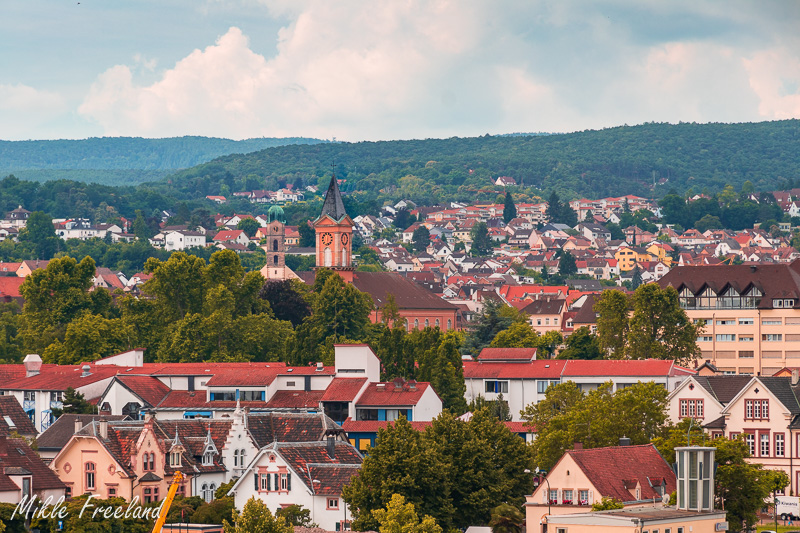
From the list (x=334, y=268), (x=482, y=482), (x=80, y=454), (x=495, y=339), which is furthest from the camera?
(x=334, y=268)

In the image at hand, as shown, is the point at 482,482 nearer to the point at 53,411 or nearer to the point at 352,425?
the point at 352,425

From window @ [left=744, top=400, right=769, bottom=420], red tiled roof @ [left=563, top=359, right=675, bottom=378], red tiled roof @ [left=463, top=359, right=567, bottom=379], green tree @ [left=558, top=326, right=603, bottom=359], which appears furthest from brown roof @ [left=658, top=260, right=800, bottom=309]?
window @ [left=744, top=400, right=769, bottom=420]

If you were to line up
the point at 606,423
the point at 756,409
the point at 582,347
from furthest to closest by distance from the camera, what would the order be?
the point at 582,347 → the point at 756,409 → the point at 606,423

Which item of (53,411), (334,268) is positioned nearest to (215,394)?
(53,411)

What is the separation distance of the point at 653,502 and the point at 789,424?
18.8 metres

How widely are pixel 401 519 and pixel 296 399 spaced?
34.7 metres

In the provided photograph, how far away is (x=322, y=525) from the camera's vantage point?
6725 cm

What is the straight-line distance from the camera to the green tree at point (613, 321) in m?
120

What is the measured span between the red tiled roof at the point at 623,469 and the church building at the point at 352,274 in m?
93.5

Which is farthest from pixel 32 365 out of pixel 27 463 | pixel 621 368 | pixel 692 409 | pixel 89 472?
pixel 692 409

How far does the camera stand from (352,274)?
157375mm

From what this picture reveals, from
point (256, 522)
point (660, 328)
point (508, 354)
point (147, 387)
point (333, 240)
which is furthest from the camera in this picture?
point (333, 240)

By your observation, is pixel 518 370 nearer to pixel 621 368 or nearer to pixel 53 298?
pixel 621 368

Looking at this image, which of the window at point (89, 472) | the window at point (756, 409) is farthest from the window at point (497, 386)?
the window at point (89, 472)
